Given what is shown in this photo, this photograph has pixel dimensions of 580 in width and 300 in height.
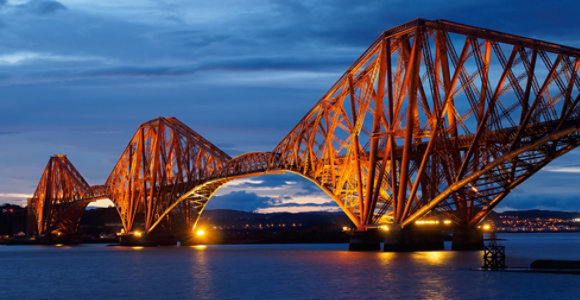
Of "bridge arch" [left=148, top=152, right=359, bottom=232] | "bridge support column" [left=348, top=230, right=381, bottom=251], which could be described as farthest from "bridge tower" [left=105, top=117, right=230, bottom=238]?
"bridge support column" [left=348, top=230, right=381, bottom=251]

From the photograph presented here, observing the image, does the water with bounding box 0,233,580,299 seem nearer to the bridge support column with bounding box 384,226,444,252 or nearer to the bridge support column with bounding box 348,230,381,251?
the bridge support column with bounding box 384,226,444,252

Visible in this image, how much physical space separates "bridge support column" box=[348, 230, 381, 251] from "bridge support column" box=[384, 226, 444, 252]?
13.4ft

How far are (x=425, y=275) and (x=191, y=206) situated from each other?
310 ft

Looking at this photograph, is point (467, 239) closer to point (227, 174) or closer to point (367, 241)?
point (367, 241)

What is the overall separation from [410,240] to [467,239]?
11797mm

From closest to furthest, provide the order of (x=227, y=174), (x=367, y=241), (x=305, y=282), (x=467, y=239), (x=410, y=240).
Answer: (x=305, y=282)
(x=410, y=240)
(x=367, y=241)
(x=467, y=239)
(x=227, y=174)

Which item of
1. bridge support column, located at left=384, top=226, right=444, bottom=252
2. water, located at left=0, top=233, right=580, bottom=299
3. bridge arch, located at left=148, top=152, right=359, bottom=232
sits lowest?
water, located at left=0, top=233, right=580, bottom=299

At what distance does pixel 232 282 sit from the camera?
59938 millimetres

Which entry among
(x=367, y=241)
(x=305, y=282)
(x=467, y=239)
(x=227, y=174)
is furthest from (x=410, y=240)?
(x=227, y=174)

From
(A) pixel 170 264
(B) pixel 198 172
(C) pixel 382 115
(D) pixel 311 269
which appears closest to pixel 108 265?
(A) pixel 170 264

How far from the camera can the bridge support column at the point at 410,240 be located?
79.6 metres

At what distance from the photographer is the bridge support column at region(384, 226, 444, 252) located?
79562 mm

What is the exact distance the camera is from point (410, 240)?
81.6m

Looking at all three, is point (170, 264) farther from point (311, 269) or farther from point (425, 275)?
point (425, 275)
